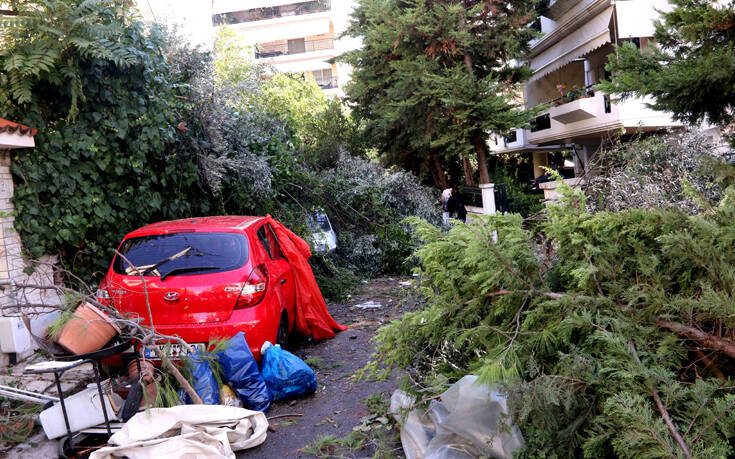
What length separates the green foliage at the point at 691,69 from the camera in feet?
12.6

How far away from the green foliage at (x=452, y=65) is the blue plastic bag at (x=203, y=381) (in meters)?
11.6

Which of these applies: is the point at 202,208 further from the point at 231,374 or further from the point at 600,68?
the point at 600,68

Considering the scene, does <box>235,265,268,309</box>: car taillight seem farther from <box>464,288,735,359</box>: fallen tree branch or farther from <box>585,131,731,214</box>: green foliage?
<box>585,131,731,214</box>: green foliage

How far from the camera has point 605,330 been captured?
108 inches

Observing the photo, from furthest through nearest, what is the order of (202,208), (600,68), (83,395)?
(600,68) → (202,208) → (83,395)

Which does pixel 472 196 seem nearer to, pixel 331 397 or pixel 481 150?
pixel 481 150

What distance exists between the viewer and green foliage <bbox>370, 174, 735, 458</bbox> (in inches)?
95.3

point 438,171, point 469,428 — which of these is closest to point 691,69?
point 469,428

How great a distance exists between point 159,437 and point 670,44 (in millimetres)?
5268

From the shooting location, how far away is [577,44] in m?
17.2

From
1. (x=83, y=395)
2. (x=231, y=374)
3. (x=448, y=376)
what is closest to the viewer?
(x=448, y=376)

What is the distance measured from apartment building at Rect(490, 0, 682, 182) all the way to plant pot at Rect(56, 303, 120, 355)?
36.0 feet

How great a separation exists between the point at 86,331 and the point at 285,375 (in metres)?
1.78

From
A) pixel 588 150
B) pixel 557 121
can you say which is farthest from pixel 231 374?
pixel 588 150
